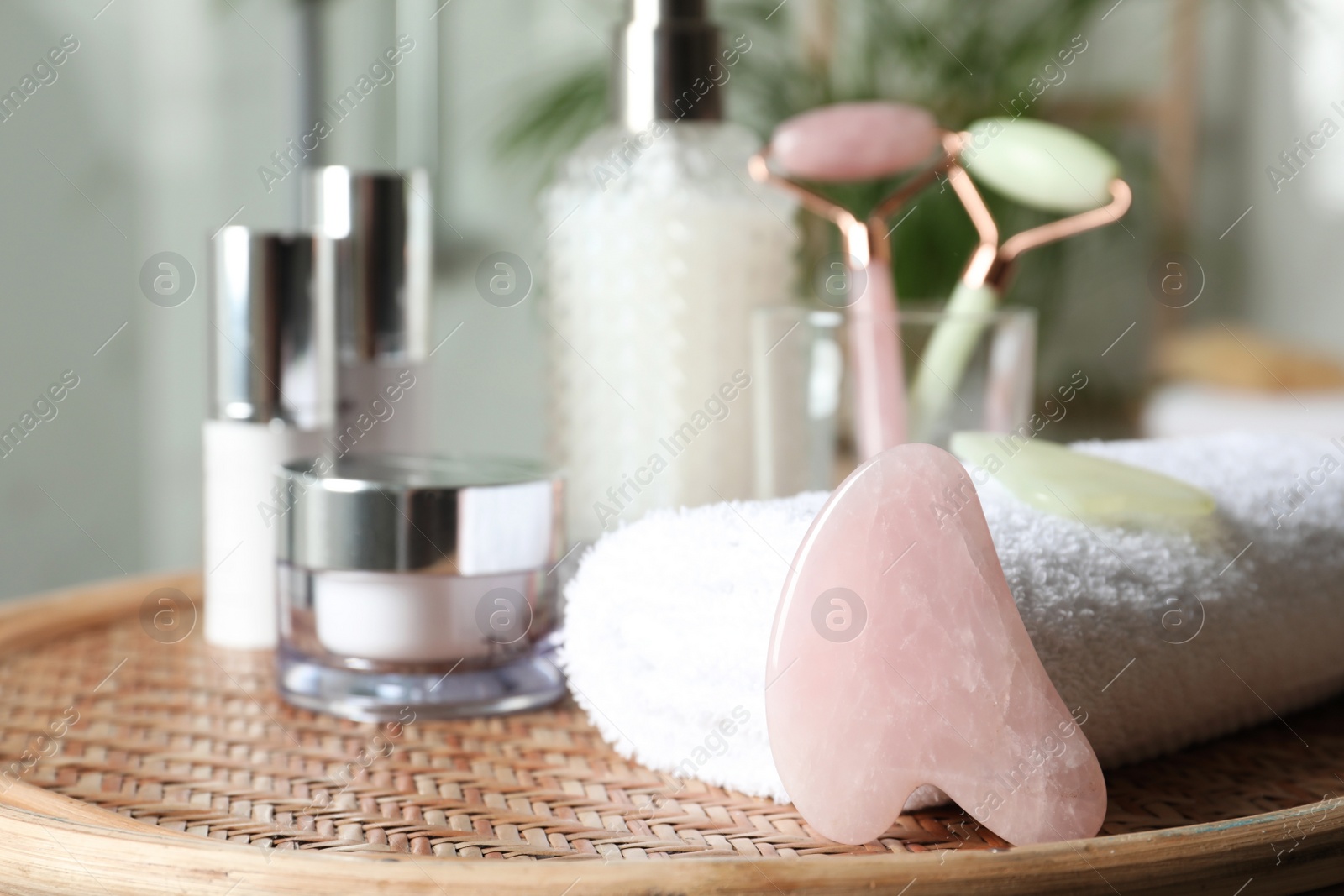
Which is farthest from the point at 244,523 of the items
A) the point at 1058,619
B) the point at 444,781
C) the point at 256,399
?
the point at 1058,619

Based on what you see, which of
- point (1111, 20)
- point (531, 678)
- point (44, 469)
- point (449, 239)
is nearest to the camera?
point (531, 678)

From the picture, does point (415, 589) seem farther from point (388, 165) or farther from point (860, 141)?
point (388, 165)

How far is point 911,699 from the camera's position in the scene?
0.77ft

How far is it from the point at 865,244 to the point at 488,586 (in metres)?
0.16

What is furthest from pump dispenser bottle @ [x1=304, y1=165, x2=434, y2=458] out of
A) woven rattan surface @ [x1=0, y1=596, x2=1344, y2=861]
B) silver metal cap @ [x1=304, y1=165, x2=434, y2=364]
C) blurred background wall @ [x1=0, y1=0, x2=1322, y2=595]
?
blurred background wall @ [x1=0, y1=0, x2=1322, y2=595]

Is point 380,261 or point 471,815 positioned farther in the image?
point 380,261

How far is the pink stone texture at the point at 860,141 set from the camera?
1.26 feet

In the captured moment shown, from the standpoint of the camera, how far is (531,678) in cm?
34

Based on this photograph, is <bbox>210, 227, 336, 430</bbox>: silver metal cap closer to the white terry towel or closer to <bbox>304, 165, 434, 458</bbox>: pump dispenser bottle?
<bbox>304, 165, 434, 458</bbox>: pump dispenser bottle

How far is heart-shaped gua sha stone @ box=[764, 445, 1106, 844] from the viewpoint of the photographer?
23cm

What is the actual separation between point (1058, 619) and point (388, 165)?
2.91 feet

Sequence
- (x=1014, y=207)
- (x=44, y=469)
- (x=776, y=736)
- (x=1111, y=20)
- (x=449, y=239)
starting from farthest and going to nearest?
(x=1111, y=20)
(x=449, y=239)
(x=1014, y=207)
(x=44, y=469)
(x=776, y=736)

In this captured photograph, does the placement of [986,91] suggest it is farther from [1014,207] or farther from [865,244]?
[865,244]

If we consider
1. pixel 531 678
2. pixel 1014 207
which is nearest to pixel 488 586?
pixel 531 678
